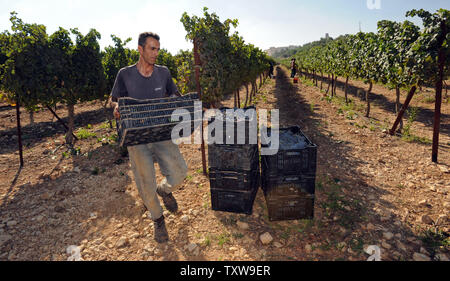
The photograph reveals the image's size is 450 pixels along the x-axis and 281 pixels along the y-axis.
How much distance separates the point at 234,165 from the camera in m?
3.87

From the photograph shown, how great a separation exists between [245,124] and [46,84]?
7655 mm

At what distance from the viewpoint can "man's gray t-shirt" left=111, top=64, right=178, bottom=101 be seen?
367 cm

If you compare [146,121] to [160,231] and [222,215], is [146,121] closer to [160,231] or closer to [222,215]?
[160,231]

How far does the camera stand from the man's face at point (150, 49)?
3508 millimetres

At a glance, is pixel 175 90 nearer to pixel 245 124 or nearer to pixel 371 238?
pixel 245 124

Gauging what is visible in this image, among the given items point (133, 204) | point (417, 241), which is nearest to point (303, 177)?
point (417, 241)

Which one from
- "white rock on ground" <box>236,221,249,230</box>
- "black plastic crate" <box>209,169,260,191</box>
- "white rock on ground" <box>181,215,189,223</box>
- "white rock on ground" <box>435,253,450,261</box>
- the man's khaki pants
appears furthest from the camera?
"white rock on ground" <box>181,215,189,223</box>

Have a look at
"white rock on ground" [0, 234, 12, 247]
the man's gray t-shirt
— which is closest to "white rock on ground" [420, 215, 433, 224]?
the man's gray t-shirt

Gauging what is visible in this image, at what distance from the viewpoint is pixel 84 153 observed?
8.11m

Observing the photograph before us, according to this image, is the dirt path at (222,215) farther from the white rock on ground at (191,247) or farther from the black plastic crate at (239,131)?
the black plastic crate at (239,131)

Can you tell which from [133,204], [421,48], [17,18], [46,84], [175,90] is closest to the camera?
[175,90]

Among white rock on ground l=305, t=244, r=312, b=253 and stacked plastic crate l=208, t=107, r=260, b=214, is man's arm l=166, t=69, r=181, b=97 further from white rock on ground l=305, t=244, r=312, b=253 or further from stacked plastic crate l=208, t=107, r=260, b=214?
white rock on ground l=305, t=244, r=312, b=253

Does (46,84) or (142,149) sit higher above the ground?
(46,84)

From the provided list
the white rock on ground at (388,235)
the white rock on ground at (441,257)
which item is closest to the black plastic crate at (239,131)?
the white rock on ground at (388,235)
